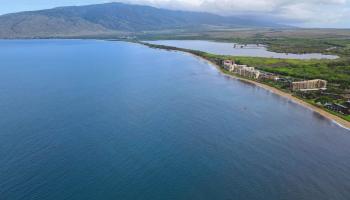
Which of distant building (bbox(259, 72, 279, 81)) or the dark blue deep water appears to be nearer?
the dark blue deep water

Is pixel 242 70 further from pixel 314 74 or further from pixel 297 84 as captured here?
pixel 297 84

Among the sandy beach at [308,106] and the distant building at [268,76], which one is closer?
the sandy beach at [308,106]

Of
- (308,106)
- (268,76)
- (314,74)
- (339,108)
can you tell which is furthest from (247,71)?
(339,108)

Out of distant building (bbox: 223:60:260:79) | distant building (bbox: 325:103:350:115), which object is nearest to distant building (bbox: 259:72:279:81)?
distant building (bbox: 223:60:260:79)

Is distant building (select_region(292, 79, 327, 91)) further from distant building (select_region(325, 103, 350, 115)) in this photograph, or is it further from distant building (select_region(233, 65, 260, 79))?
distant building (select_region(233, 65, 260, 79))

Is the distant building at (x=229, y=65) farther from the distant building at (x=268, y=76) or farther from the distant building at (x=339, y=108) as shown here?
the distant building at (x=339, y=108)

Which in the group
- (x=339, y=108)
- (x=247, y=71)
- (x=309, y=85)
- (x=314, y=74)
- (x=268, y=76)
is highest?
(x=314, y=74)

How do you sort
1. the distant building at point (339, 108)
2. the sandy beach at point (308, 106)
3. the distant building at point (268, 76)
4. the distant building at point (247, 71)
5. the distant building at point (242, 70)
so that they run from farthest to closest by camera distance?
1. the distant building at point (242, 70)
2. the distant building at point (247, 71)
3. the distant building at point (268, 76)
4. the distant building at point (339, 108)
5. the sandy beach at point (308, 106)

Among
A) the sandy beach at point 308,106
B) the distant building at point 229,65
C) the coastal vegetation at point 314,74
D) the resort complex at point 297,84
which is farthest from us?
the distant building at point 229,65

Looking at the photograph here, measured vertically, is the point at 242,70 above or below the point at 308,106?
above

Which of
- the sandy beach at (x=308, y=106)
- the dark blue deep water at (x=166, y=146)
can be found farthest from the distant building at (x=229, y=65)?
the dark blue deep water at (x=166, y=146)
